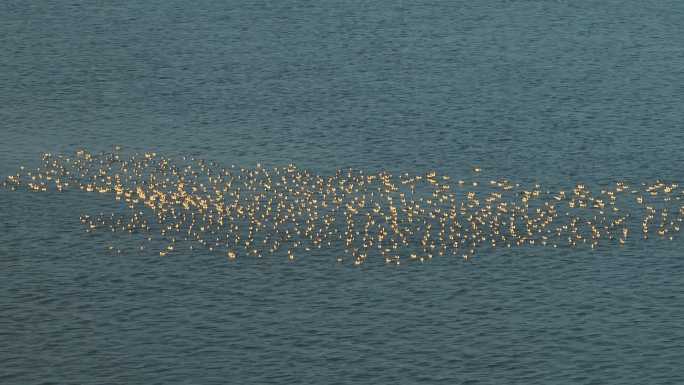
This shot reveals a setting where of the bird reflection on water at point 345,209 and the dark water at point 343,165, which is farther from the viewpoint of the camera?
the bird reflection on water at point 345,209

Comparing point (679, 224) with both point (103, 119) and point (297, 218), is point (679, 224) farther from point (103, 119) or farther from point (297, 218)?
point (103, 119)

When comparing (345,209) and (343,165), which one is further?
(343,165)

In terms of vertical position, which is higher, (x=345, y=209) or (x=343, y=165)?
(x=343, y=165)

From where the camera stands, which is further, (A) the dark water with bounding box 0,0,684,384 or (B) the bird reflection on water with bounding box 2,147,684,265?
(B) the bird reflection on water with bounding box 2,147,684,265

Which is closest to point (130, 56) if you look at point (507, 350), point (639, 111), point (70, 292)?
point (639, 111)
